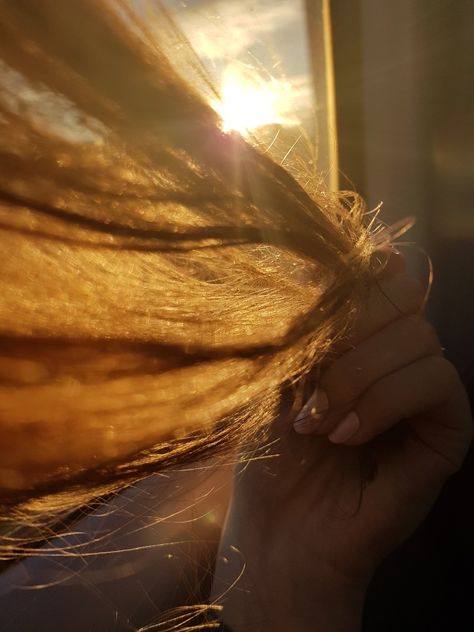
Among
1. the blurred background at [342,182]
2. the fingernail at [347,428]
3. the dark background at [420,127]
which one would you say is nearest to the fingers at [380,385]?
the fingernail at [347,428]

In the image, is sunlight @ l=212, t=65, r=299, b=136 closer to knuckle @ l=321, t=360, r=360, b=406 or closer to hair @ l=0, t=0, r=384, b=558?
hair @ l=0, t=0, r=384, b=558

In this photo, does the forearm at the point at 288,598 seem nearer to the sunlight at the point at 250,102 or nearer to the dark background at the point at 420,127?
the dark background at the point at 420,127

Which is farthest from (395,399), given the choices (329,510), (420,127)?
(420,127)

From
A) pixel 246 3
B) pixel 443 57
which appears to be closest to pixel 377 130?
pixel 443 57

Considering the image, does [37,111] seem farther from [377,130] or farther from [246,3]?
[377,130]

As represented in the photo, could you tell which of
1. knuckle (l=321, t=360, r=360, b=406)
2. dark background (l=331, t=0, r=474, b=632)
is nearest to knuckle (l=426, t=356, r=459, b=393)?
knuckle (l=321, t=360, r=360, b=406)

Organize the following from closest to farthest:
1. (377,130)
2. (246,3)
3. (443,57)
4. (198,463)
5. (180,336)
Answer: (180,336) → (198,463) → (246,3) → (443,57) → (377,130)

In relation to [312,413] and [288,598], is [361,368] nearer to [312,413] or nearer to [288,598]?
[312,413]
